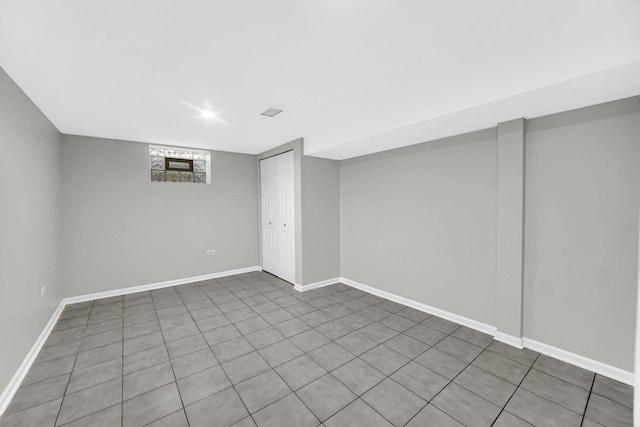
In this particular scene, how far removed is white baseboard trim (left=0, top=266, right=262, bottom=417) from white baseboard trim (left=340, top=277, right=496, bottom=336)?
2345 mm

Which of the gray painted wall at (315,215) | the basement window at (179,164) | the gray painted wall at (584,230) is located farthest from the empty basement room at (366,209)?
the basement window at (179,164)

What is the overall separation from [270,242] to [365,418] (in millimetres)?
3718

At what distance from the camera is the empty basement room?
1.60 meters

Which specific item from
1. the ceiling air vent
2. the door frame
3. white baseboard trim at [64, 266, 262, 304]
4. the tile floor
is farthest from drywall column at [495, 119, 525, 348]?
white baseboard trim at [64, 266, 262, 304]

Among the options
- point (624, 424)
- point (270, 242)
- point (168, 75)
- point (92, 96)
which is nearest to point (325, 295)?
point (270, 242)

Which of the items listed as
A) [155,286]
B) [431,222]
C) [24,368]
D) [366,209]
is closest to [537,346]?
[431,222]

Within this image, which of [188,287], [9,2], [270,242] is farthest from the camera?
[270,242]

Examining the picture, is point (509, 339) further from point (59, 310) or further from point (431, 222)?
point (59, 310)

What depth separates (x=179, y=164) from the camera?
4.60m

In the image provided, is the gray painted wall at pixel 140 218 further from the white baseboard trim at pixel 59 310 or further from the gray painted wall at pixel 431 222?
the gray painted wall at pixel 431 222

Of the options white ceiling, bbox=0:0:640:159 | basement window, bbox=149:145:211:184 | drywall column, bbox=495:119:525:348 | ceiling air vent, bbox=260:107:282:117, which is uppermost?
ceiling air vent, bbox=260:107:282:117

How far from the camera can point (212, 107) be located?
2.78 meters

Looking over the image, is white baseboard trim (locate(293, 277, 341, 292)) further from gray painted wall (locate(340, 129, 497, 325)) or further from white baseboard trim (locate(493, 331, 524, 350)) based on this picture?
white baseboard trim (locate(493, 331, 524, 350))

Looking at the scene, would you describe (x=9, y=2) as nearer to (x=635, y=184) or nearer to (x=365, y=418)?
(x=365, y=418)
